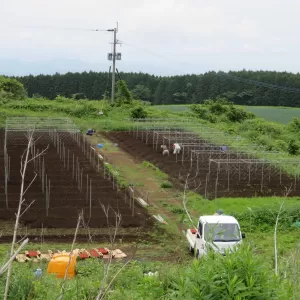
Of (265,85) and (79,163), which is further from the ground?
(265,85)

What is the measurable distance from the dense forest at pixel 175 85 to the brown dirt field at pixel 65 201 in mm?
43828

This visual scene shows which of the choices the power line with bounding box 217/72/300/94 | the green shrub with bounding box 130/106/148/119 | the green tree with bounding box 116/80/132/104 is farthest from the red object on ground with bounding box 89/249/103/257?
the power line with bounding box 217/72/300/94

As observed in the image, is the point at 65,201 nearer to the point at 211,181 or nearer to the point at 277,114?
the point at 211,181

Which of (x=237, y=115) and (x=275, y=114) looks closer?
(x=237, y=115)

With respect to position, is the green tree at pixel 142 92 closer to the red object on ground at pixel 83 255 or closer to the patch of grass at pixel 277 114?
the patch of grass at pixel 277 114

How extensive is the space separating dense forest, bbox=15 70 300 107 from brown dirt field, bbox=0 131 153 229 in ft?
144

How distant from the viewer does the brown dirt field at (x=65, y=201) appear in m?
13.8

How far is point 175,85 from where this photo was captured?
224 feet

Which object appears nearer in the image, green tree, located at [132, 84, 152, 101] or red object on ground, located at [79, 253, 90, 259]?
red object on ground, located at [79, 253, 90, 259]

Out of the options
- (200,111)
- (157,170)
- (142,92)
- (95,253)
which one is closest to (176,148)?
(157,170)

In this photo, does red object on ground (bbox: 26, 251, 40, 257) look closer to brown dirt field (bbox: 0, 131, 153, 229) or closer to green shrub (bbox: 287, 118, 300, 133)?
brown dirt field (bbox: 0, 131, 153, 229)

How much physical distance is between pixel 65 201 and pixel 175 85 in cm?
5404

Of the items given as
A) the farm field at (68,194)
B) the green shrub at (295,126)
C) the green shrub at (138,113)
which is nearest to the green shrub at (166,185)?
the farm field at (68,194)

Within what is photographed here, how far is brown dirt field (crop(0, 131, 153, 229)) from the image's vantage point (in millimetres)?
13781
